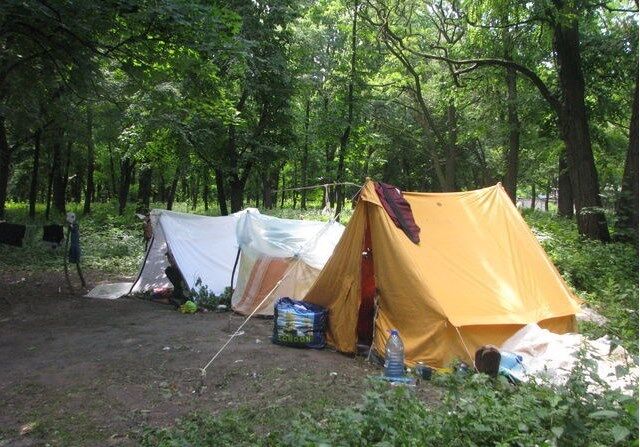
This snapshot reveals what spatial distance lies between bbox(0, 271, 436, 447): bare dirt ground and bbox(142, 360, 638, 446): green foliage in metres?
1.36

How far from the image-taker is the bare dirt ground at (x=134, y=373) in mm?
4758

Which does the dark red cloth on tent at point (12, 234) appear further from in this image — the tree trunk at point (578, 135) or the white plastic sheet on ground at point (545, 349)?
the tree trunk at point (578, 135)

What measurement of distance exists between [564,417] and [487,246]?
466cm

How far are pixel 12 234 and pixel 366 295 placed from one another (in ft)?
23.3

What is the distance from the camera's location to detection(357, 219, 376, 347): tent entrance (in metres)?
7.02

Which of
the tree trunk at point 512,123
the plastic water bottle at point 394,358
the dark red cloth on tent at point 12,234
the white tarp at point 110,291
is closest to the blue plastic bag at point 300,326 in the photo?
the plastic water bottle at point 394,358

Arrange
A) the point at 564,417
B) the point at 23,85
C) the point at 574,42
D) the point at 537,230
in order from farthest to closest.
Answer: the point at 537,230
the point at 574,42
the point at 23,85
the point at 564,417

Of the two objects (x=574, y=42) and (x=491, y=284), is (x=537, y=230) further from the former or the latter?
(x=491, y=284)

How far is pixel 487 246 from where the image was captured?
747cm

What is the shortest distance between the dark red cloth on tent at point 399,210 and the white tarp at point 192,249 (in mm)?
4063

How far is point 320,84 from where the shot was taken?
21.7m

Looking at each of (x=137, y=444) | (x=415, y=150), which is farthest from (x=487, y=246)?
(x=415, y=150)

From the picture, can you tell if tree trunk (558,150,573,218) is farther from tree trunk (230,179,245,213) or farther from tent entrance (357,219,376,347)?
tent entrance (357,219,376,347)

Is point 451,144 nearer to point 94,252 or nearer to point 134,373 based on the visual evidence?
point 94,252
